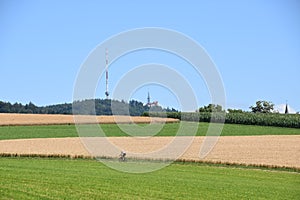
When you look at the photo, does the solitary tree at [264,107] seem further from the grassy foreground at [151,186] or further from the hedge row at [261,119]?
the grassy foreground at [151,186]

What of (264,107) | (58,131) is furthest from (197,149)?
(264,107)

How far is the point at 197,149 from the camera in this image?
3559 centimetres

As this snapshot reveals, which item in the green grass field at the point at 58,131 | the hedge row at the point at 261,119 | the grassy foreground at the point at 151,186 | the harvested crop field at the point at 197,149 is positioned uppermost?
the hedge row at the point at 261,119

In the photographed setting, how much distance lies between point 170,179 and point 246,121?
152 feet

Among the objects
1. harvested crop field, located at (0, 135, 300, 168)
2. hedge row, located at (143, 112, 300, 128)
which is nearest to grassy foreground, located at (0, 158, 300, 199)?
harvested crop field, located at (0, 135, 300, 168)

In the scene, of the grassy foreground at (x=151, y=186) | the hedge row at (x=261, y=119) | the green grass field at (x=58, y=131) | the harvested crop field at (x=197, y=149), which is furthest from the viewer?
the hedge row at (x=261, y=119)

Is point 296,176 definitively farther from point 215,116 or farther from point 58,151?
point 215,116

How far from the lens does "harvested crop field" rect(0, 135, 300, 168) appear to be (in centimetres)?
3200

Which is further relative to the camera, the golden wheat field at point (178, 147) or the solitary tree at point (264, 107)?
the solitary tree at point (264, 107)

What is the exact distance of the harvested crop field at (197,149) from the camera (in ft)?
105

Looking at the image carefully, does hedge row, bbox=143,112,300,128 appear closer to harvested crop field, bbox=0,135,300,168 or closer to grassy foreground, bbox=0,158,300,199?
harvested crop field, bbox=0,135,300,168

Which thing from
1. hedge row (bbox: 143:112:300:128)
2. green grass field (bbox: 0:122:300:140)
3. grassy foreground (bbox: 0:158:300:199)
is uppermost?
hedge row (bbox: 143:112:300:128)

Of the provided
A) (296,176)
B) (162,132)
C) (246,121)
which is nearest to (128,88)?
(296,176)

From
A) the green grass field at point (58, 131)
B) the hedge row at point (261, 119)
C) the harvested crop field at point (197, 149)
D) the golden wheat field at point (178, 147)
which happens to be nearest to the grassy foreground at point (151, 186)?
the harvested crop field at point (197, 149)
